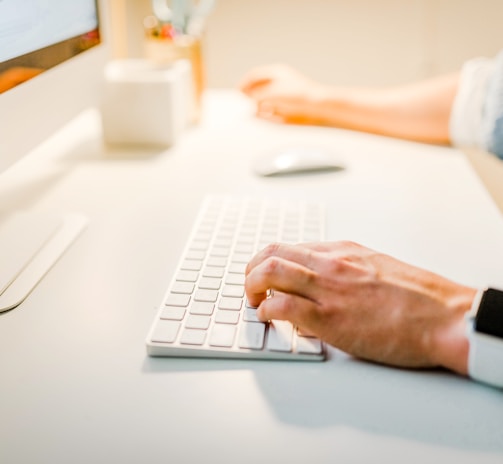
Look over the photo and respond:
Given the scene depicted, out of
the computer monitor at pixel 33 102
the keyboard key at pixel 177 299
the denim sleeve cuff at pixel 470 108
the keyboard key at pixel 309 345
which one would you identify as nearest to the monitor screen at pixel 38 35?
the computer monitor at pixel 33 102

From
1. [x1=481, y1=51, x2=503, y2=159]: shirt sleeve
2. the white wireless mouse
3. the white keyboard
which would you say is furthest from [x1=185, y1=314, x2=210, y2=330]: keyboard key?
[x1=481, y1=51, x2=503, y2=159]: shirt sleeve

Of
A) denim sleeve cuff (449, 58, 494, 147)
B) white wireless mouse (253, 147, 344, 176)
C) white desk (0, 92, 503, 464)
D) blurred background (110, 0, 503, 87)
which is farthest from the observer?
blurred background (110, 0, 503, 87)

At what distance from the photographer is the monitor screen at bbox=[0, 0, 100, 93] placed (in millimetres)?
598

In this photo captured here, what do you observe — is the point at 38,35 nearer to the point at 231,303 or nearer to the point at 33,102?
the point at 33,102

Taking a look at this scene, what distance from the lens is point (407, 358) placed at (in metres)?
0.46

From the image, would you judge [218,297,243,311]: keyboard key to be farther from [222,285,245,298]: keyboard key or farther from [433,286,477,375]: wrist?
→ [433,286,477,375]: wrist

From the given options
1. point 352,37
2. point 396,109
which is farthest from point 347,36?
point 396,109

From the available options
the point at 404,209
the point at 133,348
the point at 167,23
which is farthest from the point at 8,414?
the point at 167,23

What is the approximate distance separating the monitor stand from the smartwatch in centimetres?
37

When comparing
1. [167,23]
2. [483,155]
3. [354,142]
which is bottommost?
[483,155]

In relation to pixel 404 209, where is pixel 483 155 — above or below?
below

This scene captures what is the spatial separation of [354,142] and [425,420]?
0.68 metres

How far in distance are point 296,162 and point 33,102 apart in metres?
0.36

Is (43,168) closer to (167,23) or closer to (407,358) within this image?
(167,23)
